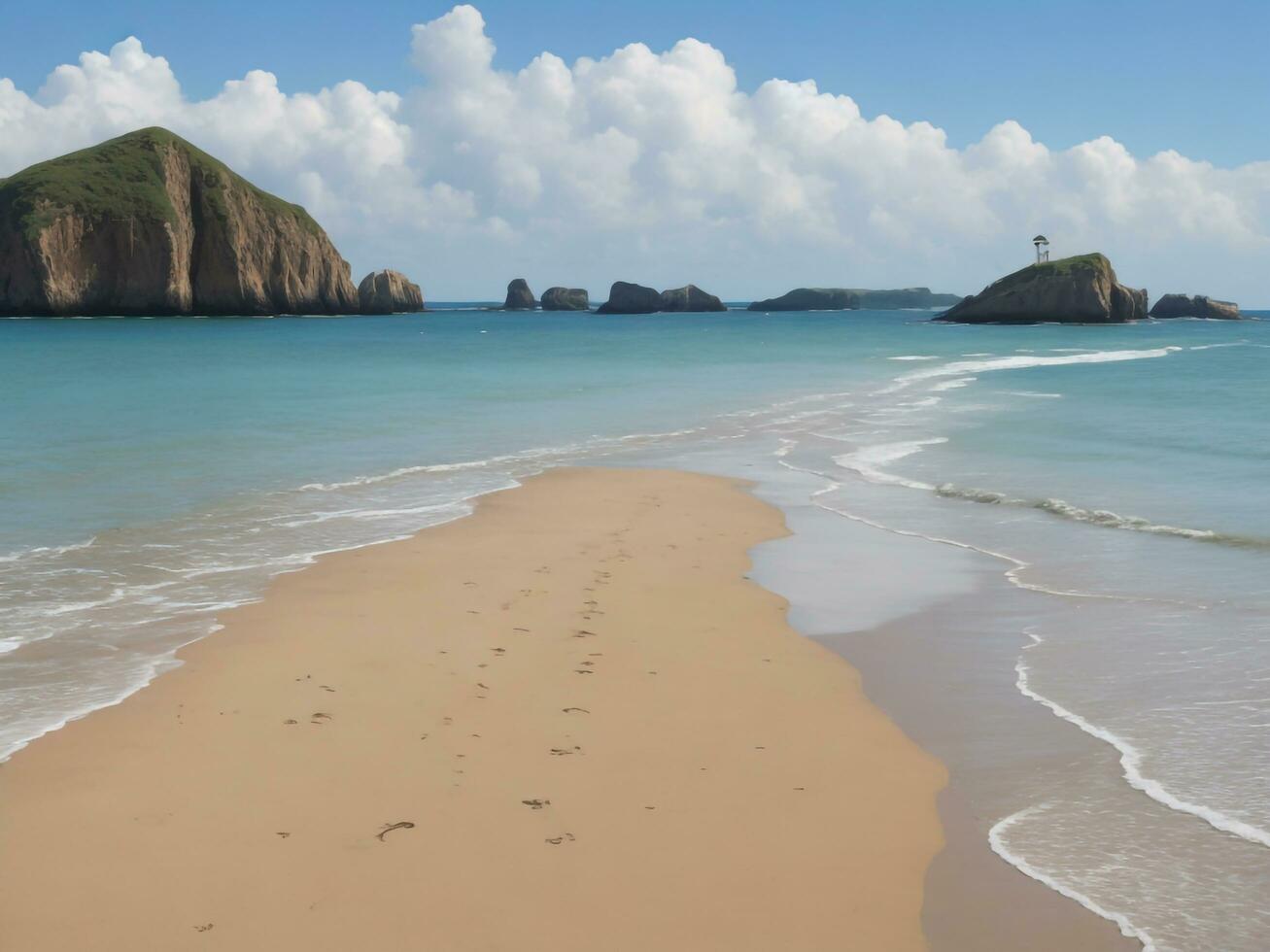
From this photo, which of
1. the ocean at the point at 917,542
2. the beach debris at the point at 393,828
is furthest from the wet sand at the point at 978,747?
the beach debris at the point at 393,828

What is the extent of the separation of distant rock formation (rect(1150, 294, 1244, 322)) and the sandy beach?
161404 mm

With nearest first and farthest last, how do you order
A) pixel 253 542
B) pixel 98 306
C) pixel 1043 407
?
pixel 253 542
pixel 1043 407
pixel 98 306

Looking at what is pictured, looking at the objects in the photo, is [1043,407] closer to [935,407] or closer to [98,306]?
[935,407]

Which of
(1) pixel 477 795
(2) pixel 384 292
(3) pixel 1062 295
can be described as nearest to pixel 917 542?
(1) pixel 477 795

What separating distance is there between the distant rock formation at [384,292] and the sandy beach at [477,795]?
506 feet

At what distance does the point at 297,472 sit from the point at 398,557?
295 inches

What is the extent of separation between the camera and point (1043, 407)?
31.4 metres

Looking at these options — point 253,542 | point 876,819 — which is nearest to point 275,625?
point 253,542

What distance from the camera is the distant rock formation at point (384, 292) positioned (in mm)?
160125

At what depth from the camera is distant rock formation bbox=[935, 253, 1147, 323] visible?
110 metres

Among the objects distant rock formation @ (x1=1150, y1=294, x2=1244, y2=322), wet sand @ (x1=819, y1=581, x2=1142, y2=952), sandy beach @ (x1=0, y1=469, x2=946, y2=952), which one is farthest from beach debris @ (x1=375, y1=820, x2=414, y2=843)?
distant rock formation @ (x1=1150, y1=294, x2=1244, y2=322)

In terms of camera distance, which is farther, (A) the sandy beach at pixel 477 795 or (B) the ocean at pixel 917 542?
(B) the ocean at pixel 917 542

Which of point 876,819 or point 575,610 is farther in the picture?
point 575,610

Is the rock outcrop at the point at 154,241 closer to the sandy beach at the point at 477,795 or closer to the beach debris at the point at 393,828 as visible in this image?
the sandy beach at the point at 477,795
